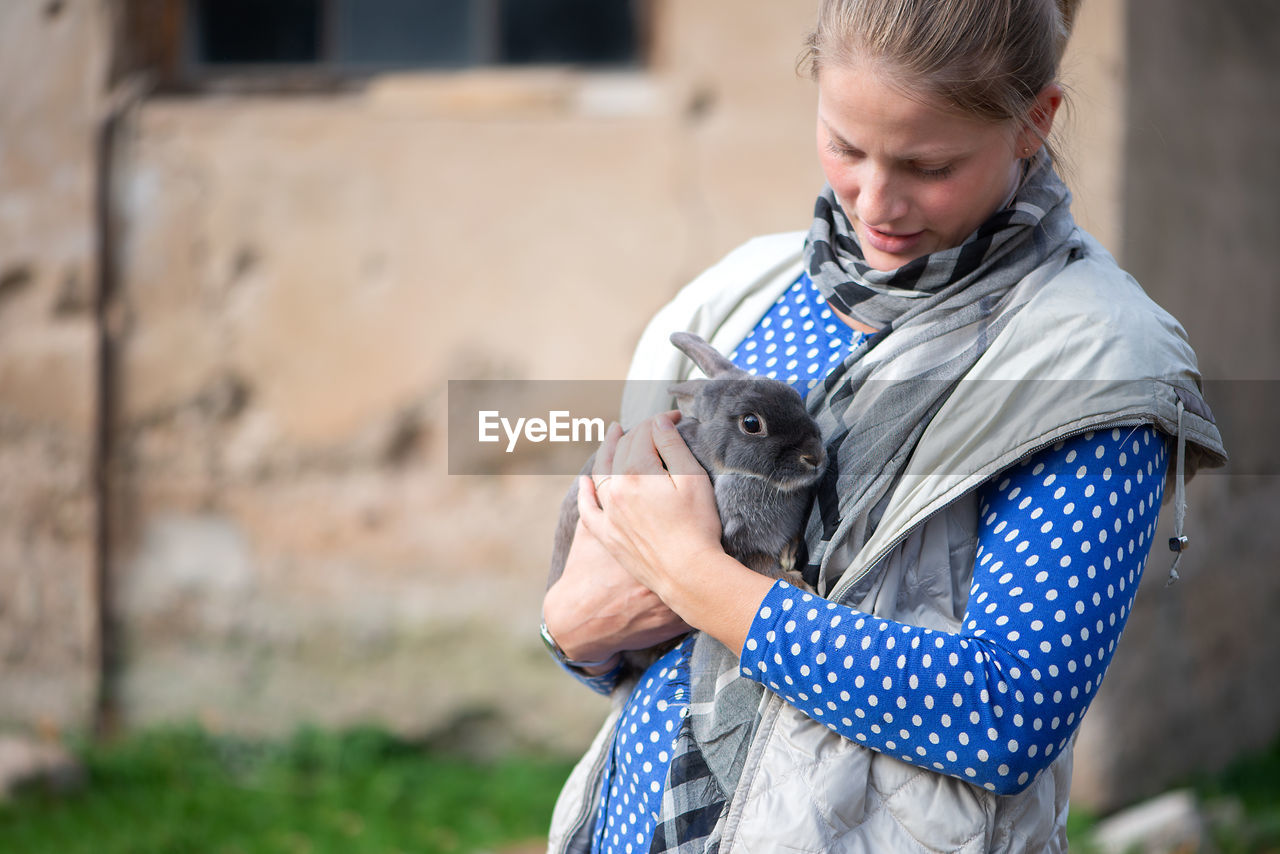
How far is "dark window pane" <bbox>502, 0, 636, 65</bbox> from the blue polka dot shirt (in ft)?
11.8

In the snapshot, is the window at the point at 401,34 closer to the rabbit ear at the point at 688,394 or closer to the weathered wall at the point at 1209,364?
the weathered wall at the point at 1209,364

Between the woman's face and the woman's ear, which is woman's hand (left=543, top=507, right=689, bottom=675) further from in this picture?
the woman's ear

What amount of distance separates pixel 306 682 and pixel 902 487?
12.3 ft

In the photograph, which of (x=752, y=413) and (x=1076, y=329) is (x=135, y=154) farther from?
(x=1076, y=329)

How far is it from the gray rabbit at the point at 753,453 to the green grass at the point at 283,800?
8.61 ft

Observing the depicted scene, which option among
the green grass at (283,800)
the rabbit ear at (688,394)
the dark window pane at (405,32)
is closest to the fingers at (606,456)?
the rabbit ear at (688,394)

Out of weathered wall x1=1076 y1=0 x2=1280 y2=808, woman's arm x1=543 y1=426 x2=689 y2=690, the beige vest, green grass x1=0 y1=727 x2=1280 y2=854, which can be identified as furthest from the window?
the beige vest

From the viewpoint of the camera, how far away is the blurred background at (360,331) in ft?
13.9

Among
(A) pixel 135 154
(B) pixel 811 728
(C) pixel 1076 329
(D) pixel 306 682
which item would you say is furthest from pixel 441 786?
(C) pixel 1076 329

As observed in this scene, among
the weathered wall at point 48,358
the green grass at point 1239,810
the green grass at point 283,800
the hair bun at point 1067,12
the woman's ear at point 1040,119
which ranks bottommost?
the green grass at point 283,800

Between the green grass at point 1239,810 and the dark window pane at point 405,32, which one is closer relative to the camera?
the green grass at point 1239,810

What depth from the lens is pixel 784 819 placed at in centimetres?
132

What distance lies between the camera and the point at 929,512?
1338 millimetres

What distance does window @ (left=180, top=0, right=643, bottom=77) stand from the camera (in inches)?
177
